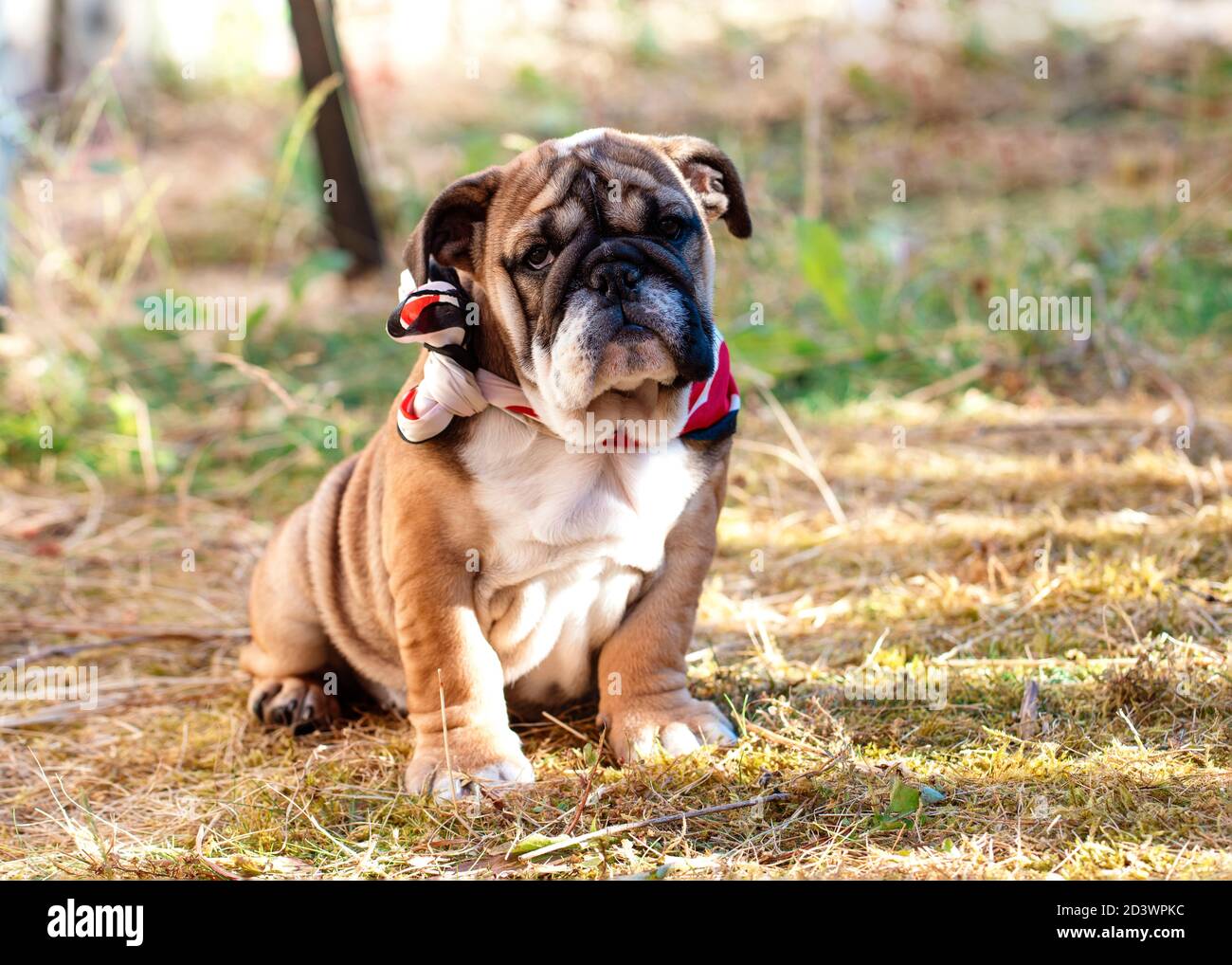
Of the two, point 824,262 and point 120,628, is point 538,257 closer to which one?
point 120,628

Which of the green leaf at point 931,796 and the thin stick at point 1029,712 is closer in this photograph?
the green leaf at point 931,796

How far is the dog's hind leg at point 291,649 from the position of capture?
161 inches

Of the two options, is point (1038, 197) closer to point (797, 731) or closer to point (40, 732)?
point (797, 731)

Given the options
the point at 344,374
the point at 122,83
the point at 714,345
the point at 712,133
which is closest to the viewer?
the point at 714,345

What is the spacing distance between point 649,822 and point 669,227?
1.52 metres

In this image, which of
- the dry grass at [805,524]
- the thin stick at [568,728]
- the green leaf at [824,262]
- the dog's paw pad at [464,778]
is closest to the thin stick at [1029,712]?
the dry grass at [805,524]

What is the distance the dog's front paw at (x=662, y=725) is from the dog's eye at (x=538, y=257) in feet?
3.95

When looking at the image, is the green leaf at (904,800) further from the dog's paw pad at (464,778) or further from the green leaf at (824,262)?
the green leaf at (824,262)

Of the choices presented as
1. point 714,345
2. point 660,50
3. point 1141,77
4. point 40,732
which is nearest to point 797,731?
point 714,345

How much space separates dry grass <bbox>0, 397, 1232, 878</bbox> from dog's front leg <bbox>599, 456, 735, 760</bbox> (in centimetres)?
14

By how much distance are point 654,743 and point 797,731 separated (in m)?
0.40

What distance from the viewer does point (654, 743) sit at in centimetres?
351

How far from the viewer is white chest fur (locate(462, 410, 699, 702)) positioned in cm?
342

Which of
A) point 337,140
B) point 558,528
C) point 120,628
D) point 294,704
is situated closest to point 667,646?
point 558,528
